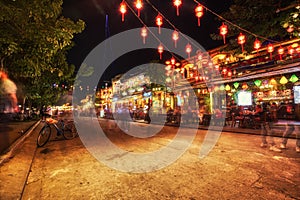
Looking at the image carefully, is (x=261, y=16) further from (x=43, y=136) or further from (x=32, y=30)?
(x=43, y=136)

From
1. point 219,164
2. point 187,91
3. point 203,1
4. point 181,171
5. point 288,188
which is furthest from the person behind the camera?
point 187,91

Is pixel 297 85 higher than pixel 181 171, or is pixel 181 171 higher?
pixel 297 85

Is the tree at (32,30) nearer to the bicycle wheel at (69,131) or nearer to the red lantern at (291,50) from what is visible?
the bicycle wheel at (69,131)

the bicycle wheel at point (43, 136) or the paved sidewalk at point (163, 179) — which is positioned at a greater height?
the bicycle wheel at point (43, 136)

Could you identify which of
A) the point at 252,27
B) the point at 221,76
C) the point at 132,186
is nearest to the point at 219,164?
the point at 132,186

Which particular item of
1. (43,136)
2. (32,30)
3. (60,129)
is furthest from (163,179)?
(60,129)

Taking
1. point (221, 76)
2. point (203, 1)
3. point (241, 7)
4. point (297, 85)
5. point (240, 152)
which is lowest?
point (240, 152)

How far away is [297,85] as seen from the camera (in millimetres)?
14977

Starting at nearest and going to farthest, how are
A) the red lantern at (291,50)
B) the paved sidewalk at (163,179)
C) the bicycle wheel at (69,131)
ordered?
the paved sidewalk at (163,179) → the bicycle wheel at (69,131) → the red lantern at (291,50)

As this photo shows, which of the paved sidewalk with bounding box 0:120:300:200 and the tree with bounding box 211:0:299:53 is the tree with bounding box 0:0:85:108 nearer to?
the paved sidewalk with bounding box 0:120:300:200

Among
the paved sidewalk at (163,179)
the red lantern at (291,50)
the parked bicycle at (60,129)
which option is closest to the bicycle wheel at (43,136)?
the parked bicycle at (60,129)

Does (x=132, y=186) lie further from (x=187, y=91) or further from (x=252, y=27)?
(x=187, y=91)

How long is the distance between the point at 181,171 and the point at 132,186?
1529 mm

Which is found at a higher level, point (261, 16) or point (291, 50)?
point (261, 16)
